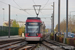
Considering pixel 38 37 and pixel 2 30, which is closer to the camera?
pixel 38 37

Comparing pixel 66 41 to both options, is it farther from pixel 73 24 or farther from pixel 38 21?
pixel 73 24

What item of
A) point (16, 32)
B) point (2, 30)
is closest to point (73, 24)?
point (16, 32)

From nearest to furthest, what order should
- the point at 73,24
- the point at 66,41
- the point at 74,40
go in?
the point at 74,40
the point at 66,41
the point at 73,24

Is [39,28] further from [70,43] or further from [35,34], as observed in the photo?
[70,43]

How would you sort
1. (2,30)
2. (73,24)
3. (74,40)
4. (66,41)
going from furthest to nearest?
(73,24) → (2,30) → (66,41) → (74,40)

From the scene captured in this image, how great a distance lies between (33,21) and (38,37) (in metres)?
2.19

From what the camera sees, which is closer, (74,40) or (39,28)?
(74,40)

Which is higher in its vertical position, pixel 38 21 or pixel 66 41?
pixel 38 21

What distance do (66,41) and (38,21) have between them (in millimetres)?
4537

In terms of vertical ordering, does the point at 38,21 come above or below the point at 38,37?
above

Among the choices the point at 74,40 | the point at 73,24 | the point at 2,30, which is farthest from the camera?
the point at 73,24

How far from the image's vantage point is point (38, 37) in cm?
2280

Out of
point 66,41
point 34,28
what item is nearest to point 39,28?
point 34,28

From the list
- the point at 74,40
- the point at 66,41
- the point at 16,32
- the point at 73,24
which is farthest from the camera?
the point at 73,24
